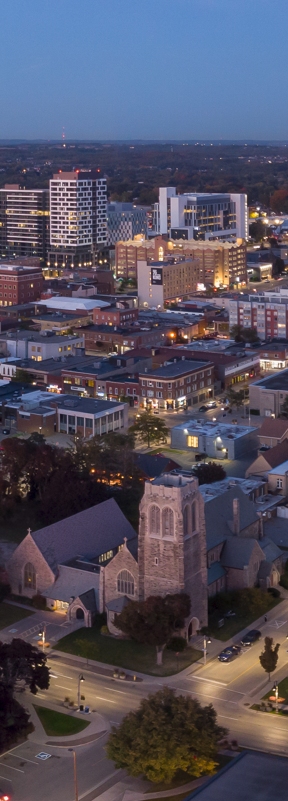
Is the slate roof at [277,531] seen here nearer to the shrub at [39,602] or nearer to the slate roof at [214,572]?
the slate roof at [214,572]

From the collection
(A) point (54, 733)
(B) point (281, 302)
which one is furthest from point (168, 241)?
(A) point (54, 733)

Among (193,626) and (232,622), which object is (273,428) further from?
(193,626)

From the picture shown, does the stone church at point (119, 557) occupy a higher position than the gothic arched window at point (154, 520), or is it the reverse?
Result: the gothic arched window at point (154, 520)

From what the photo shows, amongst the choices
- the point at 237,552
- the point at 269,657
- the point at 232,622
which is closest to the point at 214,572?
the point at 237,552

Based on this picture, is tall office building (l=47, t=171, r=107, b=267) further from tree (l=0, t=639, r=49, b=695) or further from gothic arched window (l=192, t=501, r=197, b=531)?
tree (l=0, t=639, r=49, b=695)

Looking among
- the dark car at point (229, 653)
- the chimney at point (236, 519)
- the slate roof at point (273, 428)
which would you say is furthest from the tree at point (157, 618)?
the slate roof at point (273, 428)

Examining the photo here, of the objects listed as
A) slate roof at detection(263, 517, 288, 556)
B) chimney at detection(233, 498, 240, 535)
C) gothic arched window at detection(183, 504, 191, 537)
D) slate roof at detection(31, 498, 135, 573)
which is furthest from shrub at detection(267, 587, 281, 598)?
gothic arched window at detection(183, 504, 191, 537)

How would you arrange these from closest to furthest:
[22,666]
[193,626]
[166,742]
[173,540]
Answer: [166,742] → [22,666] → [173,540] → [193,626]
